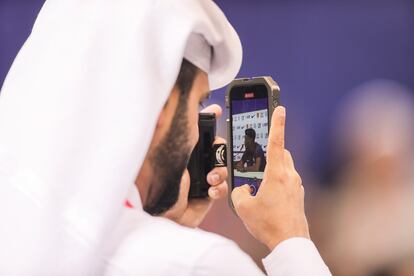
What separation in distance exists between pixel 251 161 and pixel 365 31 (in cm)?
80

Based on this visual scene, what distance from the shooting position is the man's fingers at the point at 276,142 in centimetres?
90

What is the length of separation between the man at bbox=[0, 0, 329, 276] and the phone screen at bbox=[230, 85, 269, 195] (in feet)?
0.92

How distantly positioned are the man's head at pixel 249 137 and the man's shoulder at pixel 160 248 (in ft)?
1.30

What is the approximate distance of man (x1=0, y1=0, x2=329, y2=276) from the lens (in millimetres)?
730

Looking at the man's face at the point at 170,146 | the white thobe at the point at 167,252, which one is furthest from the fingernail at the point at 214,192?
the white thobe at the point at 167,252

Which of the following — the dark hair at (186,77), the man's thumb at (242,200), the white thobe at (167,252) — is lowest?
the man's thumb at (242,200)

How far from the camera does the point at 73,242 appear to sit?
73cm

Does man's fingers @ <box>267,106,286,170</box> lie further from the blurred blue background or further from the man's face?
the blurred blue background

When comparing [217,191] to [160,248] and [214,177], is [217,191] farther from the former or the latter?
[160,248]

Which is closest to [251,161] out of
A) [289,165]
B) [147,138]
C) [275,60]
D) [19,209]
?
[289,165]

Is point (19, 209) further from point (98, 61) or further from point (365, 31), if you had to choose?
point (365, 31)

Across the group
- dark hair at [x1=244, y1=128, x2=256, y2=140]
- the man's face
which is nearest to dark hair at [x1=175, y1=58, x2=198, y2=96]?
the man's face

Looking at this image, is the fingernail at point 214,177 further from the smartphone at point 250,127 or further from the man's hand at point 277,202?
the man's hand at point 277,202

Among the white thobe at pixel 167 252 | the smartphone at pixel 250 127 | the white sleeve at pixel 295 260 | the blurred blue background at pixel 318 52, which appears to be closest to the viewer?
the white thobe at pixel 167 252
